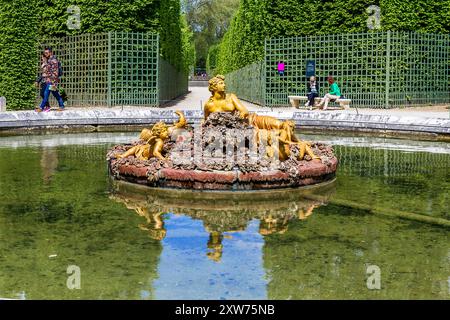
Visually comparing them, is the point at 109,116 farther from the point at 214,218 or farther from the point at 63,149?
the point at 214,218

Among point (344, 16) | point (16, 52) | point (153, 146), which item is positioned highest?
point (344, 16)

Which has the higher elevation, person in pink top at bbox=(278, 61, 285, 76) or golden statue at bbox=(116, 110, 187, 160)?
person in pink top at bbox=(278, 61, 285, 76)

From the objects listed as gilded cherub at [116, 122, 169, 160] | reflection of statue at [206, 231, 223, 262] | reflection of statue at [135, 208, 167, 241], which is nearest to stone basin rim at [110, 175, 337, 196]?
gilded cherub at [116, 122, 169, 160]

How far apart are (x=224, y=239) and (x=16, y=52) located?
1833 cm

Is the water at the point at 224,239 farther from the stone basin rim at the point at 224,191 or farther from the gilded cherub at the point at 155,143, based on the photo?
the gilded cherub at the point at 155,143

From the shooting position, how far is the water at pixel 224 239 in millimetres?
4480

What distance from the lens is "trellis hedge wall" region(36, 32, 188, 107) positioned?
22312mm

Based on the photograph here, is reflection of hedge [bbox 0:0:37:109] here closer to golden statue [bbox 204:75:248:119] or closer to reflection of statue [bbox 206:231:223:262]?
golden statue [bbox 204:75:248:119]

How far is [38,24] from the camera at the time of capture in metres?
22.9

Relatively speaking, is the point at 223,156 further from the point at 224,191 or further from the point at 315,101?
the point at 315,101

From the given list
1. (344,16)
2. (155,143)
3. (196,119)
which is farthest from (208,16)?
(155,143)

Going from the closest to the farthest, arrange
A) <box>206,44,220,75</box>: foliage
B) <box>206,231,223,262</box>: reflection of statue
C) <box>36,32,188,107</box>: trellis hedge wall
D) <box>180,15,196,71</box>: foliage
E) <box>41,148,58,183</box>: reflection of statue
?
<box>206,231,223,262</box>: reflection of statue, <box>41,148,58,183</box>: reflection of statue, <box>36,32,188,107</box>: trellis hedge wall, <box>180,15,196,71</box>: foliage, <box>206,44,220,75</box>: foliage

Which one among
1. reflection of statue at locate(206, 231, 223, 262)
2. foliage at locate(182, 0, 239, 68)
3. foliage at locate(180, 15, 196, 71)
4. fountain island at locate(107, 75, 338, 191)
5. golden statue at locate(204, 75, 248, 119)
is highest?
foliage at locate(182, 0, 239, 68)

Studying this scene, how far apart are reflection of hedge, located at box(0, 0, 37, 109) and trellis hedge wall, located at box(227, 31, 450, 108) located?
27.5ft
